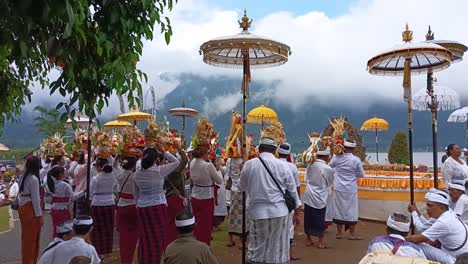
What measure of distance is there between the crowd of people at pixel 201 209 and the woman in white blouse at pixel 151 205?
0.6 inches

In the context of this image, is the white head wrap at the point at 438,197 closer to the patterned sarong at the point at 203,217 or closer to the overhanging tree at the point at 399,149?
the patterned sarong at the point at 203,217

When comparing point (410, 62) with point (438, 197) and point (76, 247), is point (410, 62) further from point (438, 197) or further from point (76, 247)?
point (76, 247)

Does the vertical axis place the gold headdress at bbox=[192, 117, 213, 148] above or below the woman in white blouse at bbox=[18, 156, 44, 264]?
above

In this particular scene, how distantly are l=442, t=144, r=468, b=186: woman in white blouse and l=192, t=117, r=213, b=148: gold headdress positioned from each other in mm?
4125

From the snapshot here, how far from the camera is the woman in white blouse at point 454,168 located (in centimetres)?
718

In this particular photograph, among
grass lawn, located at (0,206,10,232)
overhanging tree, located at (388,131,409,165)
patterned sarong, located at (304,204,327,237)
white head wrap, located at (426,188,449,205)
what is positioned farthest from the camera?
overhanging tree, located at (388,131,409,165)

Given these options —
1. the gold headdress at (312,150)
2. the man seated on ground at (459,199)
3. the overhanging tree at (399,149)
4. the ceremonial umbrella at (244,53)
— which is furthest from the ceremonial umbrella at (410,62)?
the overhanging tree at (399,149)

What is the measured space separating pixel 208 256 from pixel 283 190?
214cm

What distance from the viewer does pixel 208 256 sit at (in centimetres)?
353

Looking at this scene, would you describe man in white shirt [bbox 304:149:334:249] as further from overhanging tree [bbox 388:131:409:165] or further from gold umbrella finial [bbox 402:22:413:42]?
overhanging tree [bbox 388:131:409:165]

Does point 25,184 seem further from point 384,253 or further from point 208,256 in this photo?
point 384,253

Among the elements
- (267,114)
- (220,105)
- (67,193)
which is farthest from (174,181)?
(220,105)

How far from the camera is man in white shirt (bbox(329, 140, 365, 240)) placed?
884cm

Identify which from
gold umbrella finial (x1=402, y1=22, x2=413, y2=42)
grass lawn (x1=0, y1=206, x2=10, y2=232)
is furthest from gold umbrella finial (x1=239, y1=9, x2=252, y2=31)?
grass lawn (x1=0, y1=206, x2=10, y2=232)
